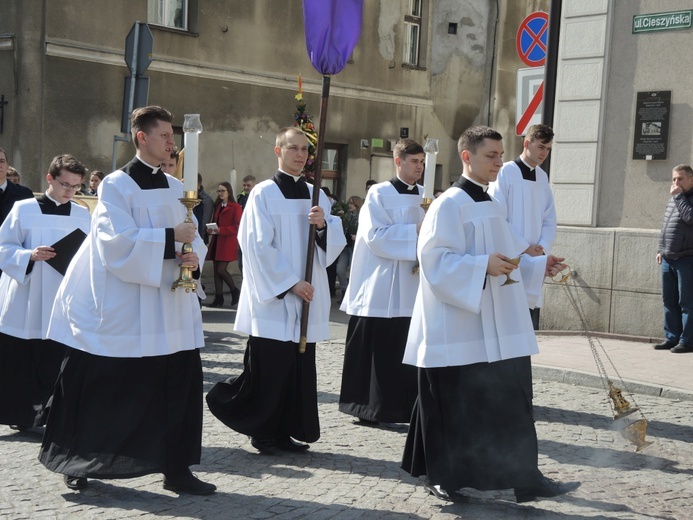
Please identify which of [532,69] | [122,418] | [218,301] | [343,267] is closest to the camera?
[122,418]

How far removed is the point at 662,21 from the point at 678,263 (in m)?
2.82

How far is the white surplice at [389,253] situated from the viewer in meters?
8.38

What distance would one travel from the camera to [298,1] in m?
23.2

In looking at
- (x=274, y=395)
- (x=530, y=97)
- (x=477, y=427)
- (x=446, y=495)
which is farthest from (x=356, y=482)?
(x=530, y=97)

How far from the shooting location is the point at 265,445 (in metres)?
7.20

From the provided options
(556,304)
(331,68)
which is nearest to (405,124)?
(556,304)

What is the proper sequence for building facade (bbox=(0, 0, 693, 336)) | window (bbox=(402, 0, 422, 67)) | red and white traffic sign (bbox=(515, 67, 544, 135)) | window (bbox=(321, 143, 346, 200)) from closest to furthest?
building facade (bbox=(0, 0, 693, 336)) → red and white traffic sign (bbox=(515, 67, 544, 135)) → window (bbox=(321, 143, 346, 200)) → window (bbox=(402, 0, 422, 67))

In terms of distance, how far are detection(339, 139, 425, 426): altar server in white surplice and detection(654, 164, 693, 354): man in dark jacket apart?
13.2 ft

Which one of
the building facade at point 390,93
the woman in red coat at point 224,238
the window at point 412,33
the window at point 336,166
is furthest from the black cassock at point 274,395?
the window at point 412,33

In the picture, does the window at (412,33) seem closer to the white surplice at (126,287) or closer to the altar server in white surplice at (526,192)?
the altar server in white surplice at (526,192)

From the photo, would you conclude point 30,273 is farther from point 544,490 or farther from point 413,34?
point 413,34

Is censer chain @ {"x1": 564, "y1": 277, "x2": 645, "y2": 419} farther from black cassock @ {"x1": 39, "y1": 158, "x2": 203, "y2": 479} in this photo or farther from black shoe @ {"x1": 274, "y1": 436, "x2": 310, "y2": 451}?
black cassock @ {"x1": 39, "y1": 158, "x2": 203, "y2": 479}

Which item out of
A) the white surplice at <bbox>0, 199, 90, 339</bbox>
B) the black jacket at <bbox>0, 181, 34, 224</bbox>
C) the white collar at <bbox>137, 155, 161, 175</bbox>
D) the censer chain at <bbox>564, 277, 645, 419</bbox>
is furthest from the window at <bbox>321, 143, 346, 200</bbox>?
the white collar at <bbox>137, 155, 161, 175</bbox>

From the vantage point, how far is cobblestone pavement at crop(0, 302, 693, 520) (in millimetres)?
5828
